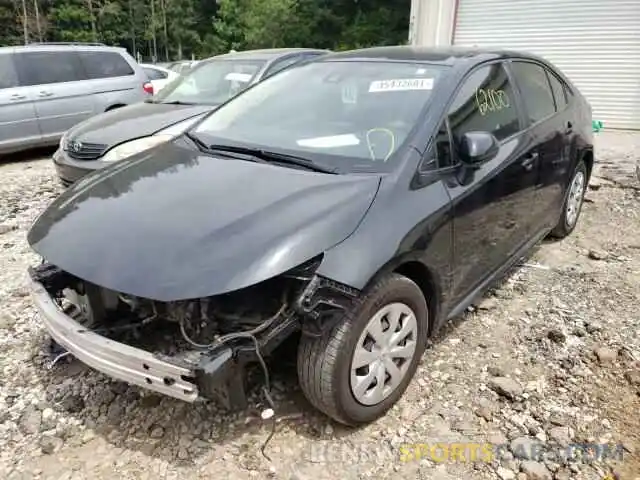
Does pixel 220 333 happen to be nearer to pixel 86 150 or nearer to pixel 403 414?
pixel 403 414

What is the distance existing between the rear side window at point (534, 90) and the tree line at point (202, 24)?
81.2 feet

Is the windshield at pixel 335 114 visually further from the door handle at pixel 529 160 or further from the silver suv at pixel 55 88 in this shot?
the silver suv at pixel 55 88

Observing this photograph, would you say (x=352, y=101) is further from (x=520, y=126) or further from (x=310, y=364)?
(x=310, y=364)

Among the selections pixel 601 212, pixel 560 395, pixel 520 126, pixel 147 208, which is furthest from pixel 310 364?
pixel 601 212

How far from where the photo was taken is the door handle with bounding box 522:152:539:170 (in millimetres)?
3236

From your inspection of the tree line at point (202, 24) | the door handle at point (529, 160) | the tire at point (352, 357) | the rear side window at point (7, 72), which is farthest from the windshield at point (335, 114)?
the tree line at point (202, 24)

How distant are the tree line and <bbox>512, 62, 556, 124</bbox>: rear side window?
24.7 meters

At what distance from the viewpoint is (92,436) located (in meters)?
2.36

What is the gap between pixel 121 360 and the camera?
2004mm

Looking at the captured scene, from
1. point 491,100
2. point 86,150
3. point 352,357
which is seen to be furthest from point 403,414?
point 86,150

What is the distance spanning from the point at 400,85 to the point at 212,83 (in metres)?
3.87

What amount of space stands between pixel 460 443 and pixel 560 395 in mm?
656

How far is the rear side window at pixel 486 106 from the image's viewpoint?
2.76 meters

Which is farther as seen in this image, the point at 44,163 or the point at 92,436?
the point at 44,163
